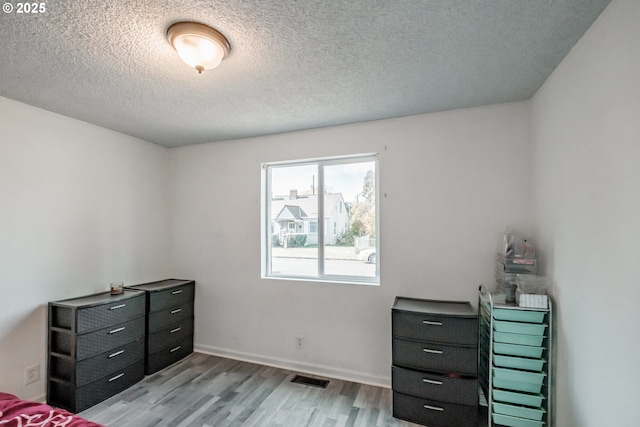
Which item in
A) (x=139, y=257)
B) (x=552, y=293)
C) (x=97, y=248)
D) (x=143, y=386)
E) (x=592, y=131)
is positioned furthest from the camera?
(x=139, y=257)

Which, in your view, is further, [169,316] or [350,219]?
[169,316]

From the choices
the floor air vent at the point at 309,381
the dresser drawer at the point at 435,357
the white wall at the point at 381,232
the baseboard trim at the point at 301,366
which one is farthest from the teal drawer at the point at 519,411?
the floor air vent at the point at 309,381

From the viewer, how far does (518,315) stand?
6.29 feet

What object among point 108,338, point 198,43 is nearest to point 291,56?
point 198,43

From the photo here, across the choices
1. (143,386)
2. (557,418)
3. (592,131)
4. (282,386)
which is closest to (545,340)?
(557,418)

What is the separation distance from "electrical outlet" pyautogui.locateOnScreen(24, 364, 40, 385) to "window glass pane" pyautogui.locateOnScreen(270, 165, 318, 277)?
2100mm

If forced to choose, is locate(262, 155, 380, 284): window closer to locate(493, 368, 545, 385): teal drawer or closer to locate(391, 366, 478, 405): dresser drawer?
locate(391, 366, 478, 405): dresser drawer

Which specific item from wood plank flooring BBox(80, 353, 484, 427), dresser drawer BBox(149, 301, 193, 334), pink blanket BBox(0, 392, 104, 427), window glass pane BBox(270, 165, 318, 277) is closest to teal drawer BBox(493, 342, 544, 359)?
wood plank flooring BBox(80, 353, 484, 427)

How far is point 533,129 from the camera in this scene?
2.26 meters

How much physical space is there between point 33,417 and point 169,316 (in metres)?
1.84

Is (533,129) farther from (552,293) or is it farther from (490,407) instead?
(490,407)

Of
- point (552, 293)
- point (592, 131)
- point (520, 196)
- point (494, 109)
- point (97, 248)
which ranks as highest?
point (494, 109)

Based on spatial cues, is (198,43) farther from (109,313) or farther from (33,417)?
(109,313)

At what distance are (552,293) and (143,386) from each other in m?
3.45
